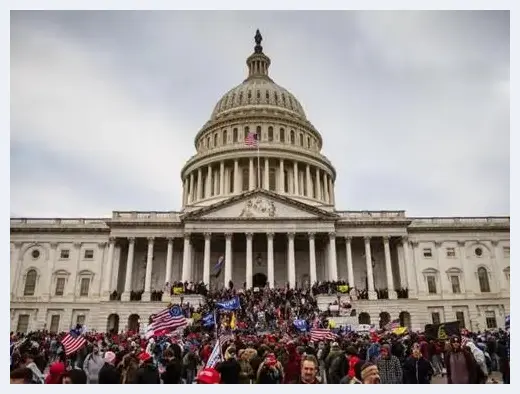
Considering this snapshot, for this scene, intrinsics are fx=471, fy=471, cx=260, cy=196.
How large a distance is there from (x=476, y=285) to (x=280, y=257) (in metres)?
22.8

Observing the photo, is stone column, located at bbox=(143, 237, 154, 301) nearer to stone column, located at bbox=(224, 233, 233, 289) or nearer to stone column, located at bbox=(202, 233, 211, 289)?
stone column, located at bbox=(202, 233, 211, 289)

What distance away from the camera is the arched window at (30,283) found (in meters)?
53.8

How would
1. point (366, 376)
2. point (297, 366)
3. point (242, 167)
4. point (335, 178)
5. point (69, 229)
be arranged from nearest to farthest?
point (366, 376) → point (297, 366) → point (69, 229) → point (242, 167) → point (335, 178)

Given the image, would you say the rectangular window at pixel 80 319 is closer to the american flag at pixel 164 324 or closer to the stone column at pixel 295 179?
the stone column at pixel 295 179

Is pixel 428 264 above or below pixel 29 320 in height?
above

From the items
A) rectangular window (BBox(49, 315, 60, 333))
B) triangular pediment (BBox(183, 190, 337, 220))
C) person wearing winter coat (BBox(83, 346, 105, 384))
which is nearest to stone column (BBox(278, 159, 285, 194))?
triangular pediment (BBox(183, 190, 337, 220))

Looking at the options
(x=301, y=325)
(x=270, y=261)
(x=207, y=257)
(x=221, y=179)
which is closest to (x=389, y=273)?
(x=270, y=261)

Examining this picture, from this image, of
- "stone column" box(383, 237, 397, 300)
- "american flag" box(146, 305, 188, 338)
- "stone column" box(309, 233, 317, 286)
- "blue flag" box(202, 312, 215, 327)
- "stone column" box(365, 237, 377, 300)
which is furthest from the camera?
"stone column" box(383, 237, 397, 300)

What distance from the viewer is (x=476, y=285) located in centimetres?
5416

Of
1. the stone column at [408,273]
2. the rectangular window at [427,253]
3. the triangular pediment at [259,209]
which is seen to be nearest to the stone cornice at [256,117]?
the triangular pediment at [259,209]

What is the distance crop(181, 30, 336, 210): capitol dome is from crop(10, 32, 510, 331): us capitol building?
32.2ft

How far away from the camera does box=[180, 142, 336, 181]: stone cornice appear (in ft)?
225

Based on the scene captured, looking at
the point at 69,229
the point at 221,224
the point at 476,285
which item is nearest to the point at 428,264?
the point at 476,285

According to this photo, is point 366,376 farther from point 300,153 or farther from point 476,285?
point 300,153
